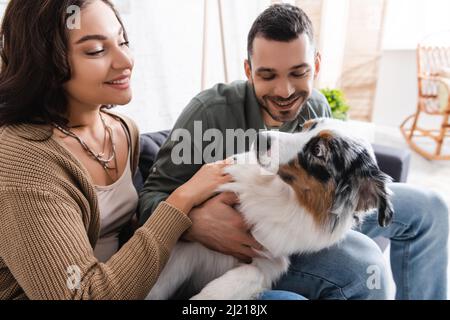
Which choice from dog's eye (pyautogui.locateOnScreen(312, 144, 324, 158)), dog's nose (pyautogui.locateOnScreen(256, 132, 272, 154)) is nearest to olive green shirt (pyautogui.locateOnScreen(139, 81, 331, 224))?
dog's nose (pyautogui.locateOnScreen(256, 132, 272, 154))

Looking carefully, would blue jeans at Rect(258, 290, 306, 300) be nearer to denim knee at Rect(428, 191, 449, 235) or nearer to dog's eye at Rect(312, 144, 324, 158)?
dog's eye at Rect(312, 144, 324, 158)

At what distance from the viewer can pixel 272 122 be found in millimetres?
1520

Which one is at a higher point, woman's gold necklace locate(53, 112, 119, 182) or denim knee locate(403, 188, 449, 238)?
woman's gold necklace locate(53, 112, 119, 182)

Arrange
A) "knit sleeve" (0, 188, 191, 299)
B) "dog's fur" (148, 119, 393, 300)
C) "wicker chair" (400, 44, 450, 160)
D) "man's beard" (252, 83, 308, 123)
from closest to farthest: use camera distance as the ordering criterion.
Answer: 1. "knit sleeve" (0, 188, 191, 299)
2. "dog's fur" (148, 119, 393, 300)
3. "man's beard" (252, 83, 308, 123)
4. "wicker chair" (400, 44, 450, 160)

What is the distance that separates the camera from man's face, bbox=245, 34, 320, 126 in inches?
50.0

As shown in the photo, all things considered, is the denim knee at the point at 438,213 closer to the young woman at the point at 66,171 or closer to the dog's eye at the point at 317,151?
the dog's eye at the point at 317,151

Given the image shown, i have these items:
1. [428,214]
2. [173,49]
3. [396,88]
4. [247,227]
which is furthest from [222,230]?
[396,88]

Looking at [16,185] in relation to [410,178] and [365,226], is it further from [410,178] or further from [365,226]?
[410,178]

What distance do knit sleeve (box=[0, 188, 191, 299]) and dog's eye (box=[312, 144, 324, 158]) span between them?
0.59 metres

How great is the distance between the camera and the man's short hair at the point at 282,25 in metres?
1.26

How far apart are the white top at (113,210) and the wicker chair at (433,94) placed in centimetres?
389

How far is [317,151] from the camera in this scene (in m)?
1.07

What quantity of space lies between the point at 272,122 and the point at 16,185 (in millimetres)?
992

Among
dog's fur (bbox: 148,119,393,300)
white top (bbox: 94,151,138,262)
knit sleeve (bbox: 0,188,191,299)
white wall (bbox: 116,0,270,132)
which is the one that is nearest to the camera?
knit sleeve (bbox: 0,188,191,299)
